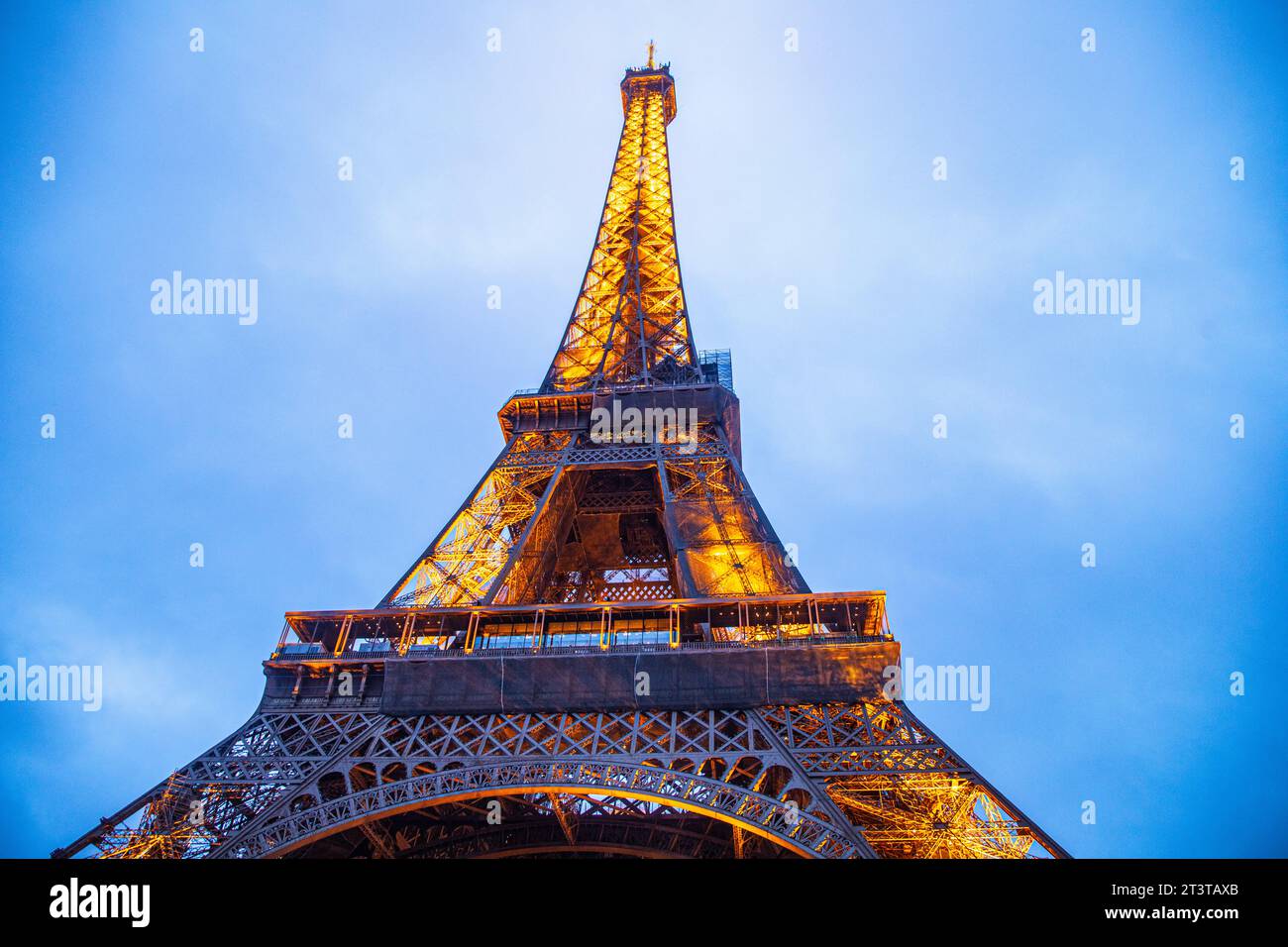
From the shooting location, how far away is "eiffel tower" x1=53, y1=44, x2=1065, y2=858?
16.9m

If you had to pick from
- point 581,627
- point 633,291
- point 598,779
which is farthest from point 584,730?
point 633,291

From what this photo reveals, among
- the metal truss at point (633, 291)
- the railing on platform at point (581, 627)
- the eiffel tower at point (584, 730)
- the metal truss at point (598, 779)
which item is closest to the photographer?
the metal truss at point (598, 779)

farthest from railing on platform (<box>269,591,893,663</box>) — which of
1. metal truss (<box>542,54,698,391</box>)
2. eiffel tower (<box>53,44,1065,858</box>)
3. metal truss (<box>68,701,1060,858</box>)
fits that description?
metal truss (<box>542,54,698,391</box>)

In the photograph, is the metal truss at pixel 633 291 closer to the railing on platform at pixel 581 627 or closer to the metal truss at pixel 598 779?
the railing on platform at pixel 581 627

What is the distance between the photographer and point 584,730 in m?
20.1

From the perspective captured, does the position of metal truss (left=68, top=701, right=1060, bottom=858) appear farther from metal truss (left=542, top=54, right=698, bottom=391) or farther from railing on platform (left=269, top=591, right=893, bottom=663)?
metal truss (left=542, top=54, right=698, bottom=391)

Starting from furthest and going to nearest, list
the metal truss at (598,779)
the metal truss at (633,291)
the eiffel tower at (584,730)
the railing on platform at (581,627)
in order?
the metal truss at (633,291) → the railing on platform at (581,627) → the eiffel tower at (584,730) → the metal truss at (598,779)

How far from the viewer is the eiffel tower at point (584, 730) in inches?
666

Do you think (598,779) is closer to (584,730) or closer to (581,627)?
(584,730)

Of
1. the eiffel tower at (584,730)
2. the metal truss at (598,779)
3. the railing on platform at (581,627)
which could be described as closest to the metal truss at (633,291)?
the eiffel tower at (584,730)

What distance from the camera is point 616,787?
57.4ft

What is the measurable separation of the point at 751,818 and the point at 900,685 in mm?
5619
